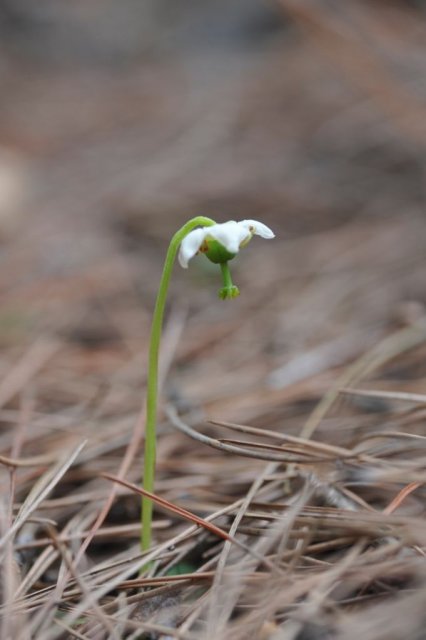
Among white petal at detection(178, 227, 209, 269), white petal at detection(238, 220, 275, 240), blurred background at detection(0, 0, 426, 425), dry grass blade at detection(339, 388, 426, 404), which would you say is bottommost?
dry grass blade at detection(339, 388, 426, 404)

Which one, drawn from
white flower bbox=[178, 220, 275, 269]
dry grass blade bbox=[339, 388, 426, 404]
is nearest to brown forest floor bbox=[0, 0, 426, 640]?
dry grass blade bbox=[339, 388, 426, 404]

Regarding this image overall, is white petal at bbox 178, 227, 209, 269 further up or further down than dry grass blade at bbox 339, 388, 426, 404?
further up

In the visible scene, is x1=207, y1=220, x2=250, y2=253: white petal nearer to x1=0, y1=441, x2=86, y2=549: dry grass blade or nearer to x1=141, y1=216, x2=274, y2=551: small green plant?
x1=141, y1=216, x2=274, y2=551: small green plant

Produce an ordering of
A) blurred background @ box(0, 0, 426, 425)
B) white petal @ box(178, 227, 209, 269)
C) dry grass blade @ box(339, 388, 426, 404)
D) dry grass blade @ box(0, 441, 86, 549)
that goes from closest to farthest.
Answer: white petal @ box(178, 227, 209, 269) → dry grass blade @ box(0, 441, 86, 549) → dry grass blade @ box(339, 388, 426, 404) → blurred background @ box(0, 0, 426, 425)

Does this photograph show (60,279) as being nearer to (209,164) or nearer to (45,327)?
(45,327)

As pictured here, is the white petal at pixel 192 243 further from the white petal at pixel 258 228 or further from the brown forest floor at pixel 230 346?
the brown forest floor at pixel 230 346

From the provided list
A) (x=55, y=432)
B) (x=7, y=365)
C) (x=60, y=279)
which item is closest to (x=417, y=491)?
(x=55, y=432)

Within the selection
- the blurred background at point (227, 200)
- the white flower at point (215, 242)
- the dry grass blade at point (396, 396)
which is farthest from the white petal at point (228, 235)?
the blurred background at point (227, 200)
